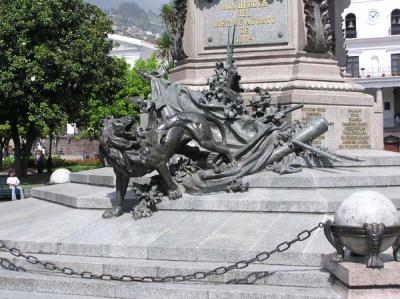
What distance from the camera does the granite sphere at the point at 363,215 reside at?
18.5 feet

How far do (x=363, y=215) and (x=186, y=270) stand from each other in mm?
2040

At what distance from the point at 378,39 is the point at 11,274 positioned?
5473 centimetres

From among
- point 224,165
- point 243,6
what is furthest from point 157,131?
point 243,6

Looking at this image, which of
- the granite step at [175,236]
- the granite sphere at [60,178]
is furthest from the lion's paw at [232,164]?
the granite sphere at [60,178]

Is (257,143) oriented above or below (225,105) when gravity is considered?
below

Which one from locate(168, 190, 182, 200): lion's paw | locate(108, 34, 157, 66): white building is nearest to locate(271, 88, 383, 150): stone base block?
locate(168, 190, 182, 200): lion's paw

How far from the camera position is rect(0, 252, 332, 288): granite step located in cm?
633

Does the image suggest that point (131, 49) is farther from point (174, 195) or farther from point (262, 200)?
point (262, 200)

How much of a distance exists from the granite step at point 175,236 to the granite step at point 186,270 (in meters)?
0.12

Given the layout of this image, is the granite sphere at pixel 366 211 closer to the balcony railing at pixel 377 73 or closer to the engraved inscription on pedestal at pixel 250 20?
the engraved inscription on pedestal at pixel 250 20

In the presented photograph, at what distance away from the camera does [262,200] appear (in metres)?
8.50

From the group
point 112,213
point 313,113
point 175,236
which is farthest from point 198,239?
point 313,113

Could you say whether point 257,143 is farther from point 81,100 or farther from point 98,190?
point 81,100

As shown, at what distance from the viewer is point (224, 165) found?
383 inches
